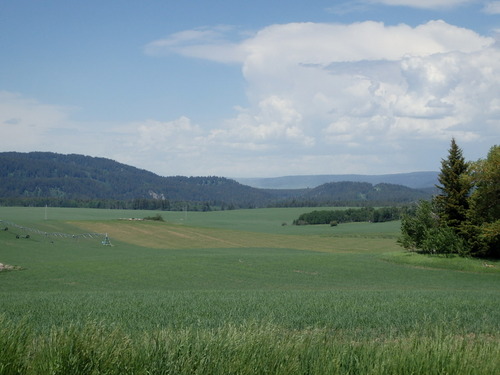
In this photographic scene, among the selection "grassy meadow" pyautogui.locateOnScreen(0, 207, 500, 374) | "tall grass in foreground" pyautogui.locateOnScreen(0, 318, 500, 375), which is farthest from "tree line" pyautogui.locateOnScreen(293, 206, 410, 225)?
"tall grass in foreground" pyautogui.locateOnScreen(0, 318, 500, 375)

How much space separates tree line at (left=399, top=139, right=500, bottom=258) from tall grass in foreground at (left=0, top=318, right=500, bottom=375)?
126 ft

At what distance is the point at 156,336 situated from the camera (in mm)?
6535

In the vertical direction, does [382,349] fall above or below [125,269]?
above

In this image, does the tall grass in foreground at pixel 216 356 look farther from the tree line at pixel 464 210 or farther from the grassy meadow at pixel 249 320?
the tree line at pixel 464 210

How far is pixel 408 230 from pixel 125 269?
27.6m

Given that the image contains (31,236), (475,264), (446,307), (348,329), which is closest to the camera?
(348,329)

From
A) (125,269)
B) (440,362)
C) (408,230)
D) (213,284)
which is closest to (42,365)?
(440,362)

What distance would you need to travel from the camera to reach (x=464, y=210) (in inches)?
1821

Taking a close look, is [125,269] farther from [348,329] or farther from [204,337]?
[204,337]

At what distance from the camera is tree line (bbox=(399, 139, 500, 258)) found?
1689 inches

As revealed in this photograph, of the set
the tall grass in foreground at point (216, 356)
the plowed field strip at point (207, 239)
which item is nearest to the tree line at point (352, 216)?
the plowed field strip at point (207, 239)

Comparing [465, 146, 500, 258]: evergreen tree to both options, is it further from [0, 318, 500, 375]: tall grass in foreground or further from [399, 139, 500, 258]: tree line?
[0, 318, 500, 375]: tall grass in foreground

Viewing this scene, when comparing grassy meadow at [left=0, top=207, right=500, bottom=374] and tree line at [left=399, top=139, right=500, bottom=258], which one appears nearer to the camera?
grassy meadow at [left=0, top=207, right=500, bottom=374]

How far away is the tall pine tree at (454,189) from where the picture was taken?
46469 mm
